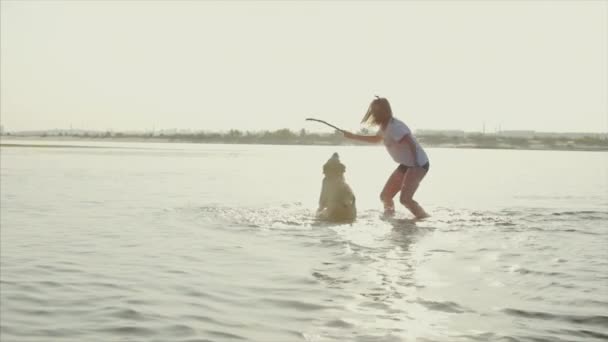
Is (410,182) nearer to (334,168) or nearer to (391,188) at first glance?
(391,188)

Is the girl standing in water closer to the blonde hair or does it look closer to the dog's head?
the blonde hair

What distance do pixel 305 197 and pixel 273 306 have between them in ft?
46.1

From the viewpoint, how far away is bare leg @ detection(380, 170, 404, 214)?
44.2 ft

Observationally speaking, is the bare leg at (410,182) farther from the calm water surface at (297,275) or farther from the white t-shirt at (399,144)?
the calm water surface at (297,275)

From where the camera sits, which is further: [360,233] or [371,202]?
[371,202]

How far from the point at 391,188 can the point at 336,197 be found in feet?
4.13

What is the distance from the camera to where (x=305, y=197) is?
20.2 meters

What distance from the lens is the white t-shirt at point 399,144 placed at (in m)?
12.8

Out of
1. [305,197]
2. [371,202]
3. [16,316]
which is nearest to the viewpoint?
[16,316]

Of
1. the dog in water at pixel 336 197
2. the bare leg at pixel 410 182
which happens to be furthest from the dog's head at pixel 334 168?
the bare leg at pixel 410 182

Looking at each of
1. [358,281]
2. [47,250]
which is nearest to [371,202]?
[47,250]

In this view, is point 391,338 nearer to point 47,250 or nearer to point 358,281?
point 358,281

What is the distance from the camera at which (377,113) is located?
12.7 m

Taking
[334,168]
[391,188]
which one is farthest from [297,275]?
[391,188]
